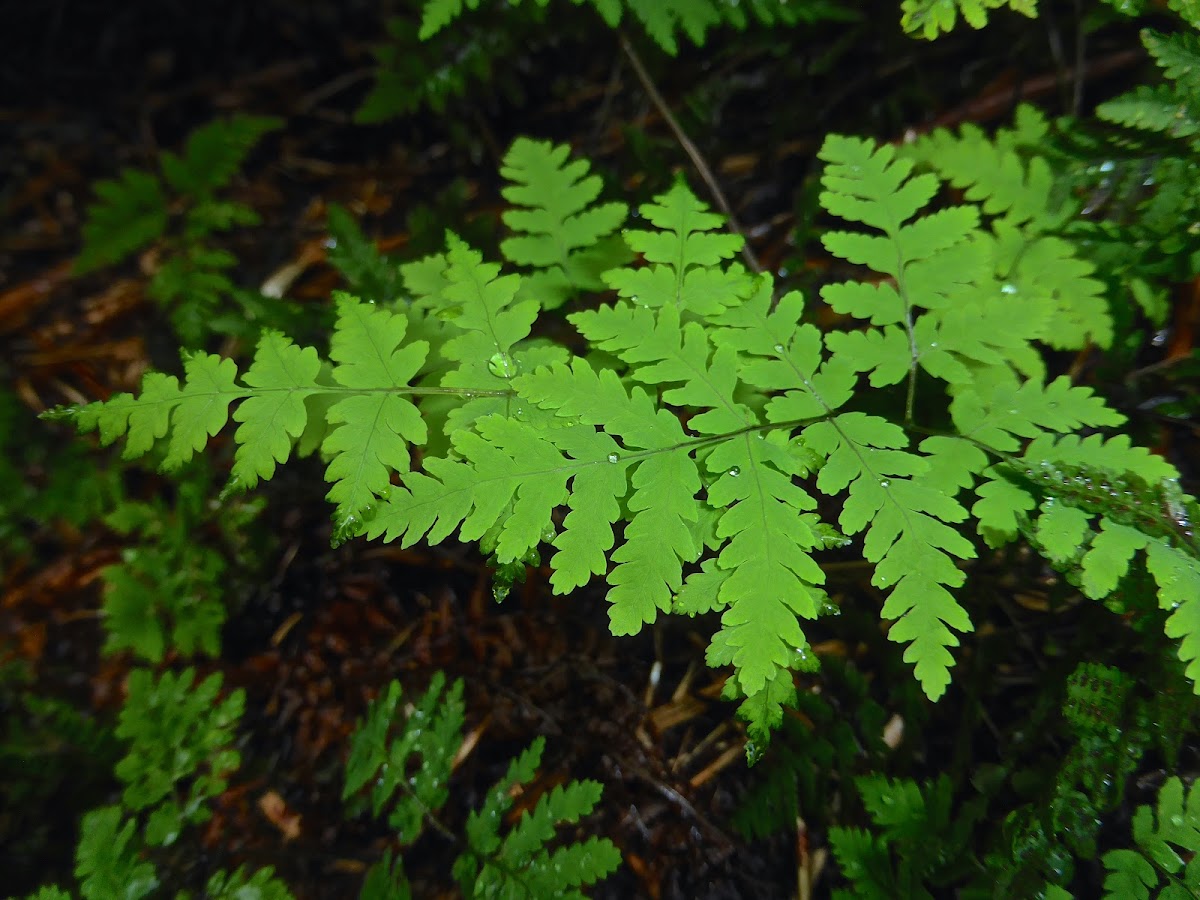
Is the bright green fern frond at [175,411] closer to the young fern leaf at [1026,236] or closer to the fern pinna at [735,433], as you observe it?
the fern pinna at [735,433]

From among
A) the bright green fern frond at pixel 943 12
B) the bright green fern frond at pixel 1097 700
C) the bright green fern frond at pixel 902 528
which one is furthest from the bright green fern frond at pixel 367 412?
the bright green fern frond at pixel 1097 700

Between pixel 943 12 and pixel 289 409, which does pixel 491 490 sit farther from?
pixel 943 12

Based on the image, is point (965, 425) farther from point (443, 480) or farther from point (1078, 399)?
point (443, 480)

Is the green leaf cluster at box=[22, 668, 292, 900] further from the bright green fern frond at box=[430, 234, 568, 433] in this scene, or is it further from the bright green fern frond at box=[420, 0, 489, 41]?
the bright green fern frond at box=[420, 0, 489, 41]

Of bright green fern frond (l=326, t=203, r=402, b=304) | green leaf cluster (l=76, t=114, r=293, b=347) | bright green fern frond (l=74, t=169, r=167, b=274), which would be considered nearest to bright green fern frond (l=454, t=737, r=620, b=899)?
bright green fern frond (l=326, t=203, r=402, b=304)

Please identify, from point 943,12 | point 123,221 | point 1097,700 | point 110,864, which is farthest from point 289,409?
point 123,221
